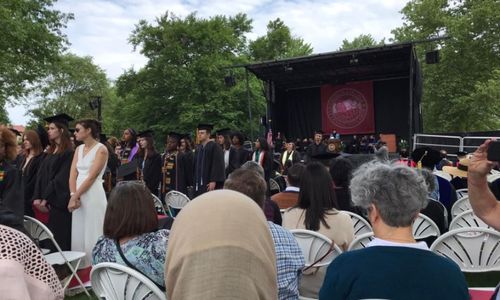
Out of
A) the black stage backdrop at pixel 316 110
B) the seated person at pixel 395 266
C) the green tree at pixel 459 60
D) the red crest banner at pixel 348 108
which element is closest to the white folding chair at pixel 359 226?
the seated person at pixel 395 266

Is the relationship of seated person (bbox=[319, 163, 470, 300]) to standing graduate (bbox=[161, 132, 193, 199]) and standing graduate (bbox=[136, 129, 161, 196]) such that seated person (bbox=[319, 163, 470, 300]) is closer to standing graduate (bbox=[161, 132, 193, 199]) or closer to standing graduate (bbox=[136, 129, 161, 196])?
standing graduate (bbox=[136, 129, 161, 196])

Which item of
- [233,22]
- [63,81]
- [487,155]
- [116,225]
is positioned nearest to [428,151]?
[487,155]

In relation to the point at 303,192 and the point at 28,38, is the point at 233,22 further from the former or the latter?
the point at 303,192

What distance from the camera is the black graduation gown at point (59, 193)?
418cm

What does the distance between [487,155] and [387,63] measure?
46.6ft

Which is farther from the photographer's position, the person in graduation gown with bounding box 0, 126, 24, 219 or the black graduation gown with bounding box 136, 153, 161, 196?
the black graduation gown with bounding box 136, 153, 161, 196

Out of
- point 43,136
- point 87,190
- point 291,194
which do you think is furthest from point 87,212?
point 291,194

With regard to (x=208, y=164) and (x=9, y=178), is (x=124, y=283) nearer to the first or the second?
(x=9, y=178)

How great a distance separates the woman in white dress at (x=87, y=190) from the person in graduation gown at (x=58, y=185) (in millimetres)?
122

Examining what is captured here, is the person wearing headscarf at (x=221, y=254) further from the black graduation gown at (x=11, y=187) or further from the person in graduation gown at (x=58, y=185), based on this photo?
the person in graduation gown at (x=58, y=185)

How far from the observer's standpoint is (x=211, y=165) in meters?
6.15

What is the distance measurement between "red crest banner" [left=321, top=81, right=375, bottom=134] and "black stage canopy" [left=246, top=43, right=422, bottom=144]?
9.8 inches

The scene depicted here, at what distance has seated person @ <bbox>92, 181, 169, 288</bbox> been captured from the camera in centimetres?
195

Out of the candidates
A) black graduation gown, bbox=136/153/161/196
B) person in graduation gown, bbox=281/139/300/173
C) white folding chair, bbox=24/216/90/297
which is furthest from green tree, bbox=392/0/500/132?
white folding chair, bbox=24/216/90/297
